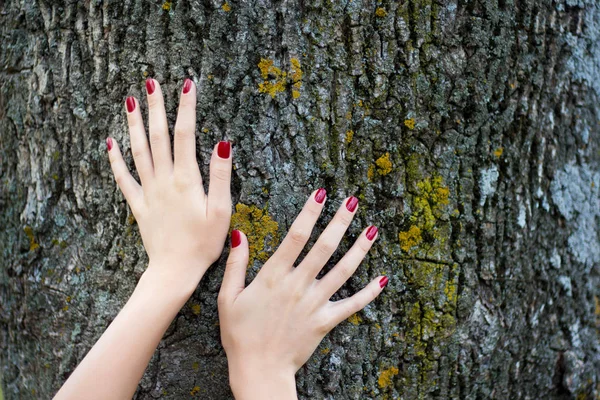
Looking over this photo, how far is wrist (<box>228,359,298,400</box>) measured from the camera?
4.73 feet

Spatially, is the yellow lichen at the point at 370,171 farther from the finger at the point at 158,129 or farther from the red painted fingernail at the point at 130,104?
the red painted fingernail at the point at 130,104

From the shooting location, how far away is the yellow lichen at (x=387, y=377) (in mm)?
1632

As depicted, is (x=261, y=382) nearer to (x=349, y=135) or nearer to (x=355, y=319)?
(x=355, y=319)

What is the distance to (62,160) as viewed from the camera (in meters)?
1.70

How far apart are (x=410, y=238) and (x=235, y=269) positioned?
56cm

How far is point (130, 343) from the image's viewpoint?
4.56ft

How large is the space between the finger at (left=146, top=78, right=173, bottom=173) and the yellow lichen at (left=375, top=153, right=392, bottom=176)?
63 cm

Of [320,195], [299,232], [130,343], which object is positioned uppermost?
[320,195]

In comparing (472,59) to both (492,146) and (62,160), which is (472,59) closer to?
(492,146)

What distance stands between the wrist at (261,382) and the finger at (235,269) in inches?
7.8

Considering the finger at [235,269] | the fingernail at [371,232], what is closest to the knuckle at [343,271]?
the fingernail at [371,232]

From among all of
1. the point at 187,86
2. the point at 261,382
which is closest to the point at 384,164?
the point at 187,86

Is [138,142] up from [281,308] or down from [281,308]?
up

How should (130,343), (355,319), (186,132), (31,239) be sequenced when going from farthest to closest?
(31,239), (355,319), (186,132), (130,343)
